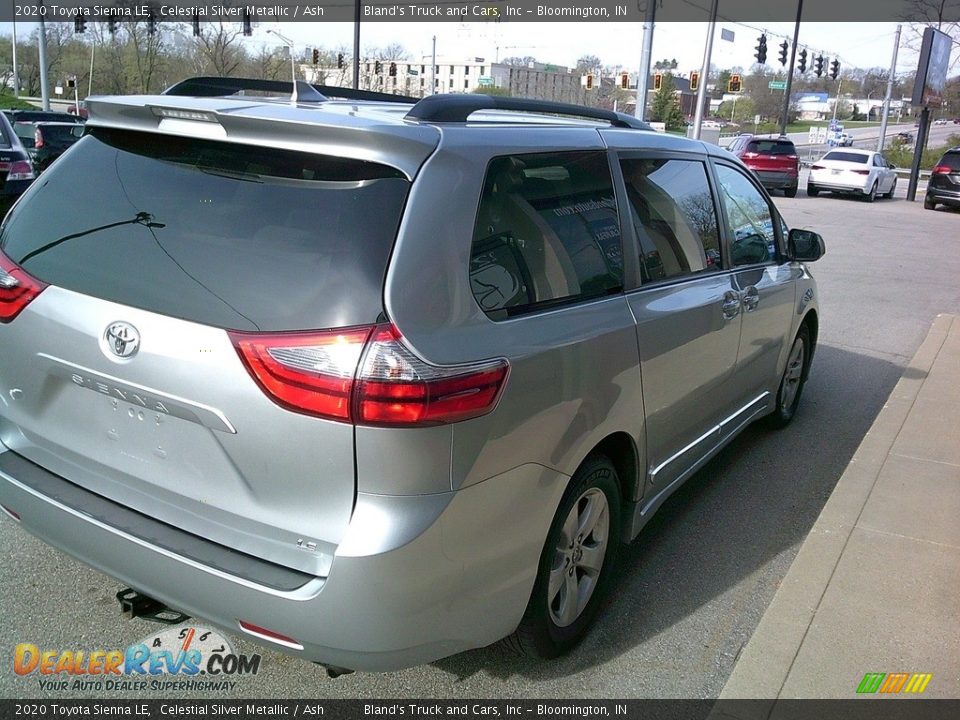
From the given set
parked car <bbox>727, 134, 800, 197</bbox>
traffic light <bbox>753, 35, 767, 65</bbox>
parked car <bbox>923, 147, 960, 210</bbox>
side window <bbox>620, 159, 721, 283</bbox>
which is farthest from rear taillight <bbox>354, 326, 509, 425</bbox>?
traffic light <bbox>753, 35, 767, 65</bbox>

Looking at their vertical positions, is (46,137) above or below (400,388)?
below

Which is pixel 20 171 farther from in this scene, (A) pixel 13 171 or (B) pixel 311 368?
(B) pixel 311 368

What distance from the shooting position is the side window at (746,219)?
4.70 meters

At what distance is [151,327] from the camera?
8.23ft

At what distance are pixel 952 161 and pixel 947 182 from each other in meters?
0.84

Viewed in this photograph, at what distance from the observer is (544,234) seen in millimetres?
3002

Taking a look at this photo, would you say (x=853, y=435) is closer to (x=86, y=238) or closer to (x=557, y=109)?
(x=557, y=109)

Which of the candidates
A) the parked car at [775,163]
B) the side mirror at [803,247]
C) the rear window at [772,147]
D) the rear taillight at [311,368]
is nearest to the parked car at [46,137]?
the side mirror at [803,247]

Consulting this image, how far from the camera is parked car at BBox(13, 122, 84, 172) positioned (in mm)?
17438

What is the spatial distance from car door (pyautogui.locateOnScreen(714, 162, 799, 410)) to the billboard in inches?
1213

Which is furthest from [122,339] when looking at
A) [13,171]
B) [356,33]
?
[356,33]

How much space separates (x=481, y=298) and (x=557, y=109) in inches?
55.1

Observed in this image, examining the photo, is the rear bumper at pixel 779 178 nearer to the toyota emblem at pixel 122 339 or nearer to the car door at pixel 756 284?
the car door at pixel 756 284

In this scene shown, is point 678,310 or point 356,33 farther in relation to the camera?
point 356,33
